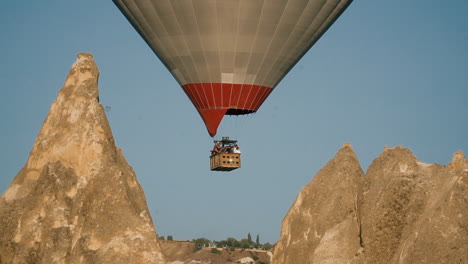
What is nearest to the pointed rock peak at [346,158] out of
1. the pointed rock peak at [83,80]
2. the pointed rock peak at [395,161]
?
the pointed rock peak at [395,161]

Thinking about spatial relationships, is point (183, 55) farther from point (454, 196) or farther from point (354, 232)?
point (454, 196)

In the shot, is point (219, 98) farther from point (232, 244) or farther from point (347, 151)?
point (232, 244)

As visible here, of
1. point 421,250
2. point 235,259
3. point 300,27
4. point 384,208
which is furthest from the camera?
point 235,259

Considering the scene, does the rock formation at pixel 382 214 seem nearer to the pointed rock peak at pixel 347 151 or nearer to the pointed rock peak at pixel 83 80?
the pointed rock peak at pixel 347 151

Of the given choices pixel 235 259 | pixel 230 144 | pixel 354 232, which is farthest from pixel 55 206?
pixel 235 259

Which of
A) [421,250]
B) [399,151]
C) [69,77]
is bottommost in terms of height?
[421,250]

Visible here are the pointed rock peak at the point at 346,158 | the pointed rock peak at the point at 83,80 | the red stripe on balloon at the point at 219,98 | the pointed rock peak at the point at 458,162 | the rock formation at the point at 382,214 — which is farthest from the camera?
the red stripe on balloon at the point at 219,98

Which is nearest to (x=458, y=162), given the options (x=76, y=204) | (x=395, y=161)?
(x=395, y=161)
